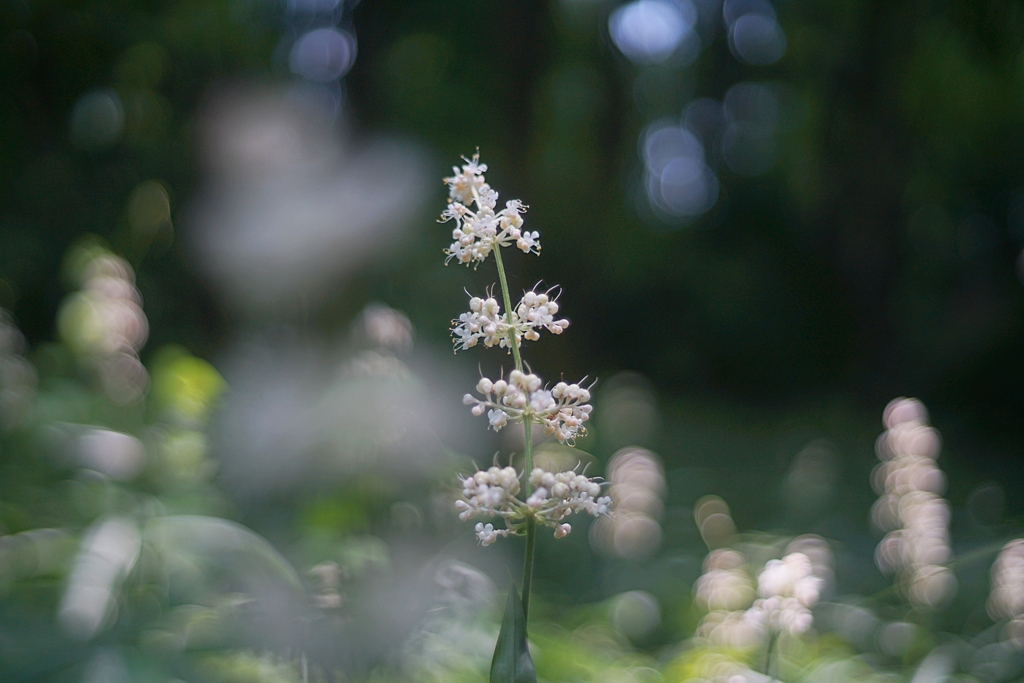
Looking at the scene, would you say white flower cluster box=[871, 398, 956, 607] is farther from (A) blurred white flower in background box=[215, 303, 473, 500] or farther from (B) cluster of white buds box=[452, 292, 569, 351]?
(B) cluster of white buds box=[452, 292, 569, 351]

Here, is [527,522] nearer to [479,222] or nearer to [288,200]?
[479,222]

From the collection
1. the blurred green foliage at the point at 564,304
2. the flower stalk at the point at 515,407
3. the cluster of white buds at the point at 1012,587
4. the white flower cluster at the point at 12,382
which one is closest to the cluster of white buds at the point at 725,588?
the blurred green foliage at the point at 564,304

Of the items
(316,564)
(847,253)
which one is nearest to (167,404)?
(316,564)

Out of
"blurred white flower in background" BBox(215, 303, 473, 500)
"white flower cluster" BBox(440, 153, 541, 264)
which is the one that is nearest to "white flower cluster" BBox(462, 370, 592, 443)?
"white flower cluster" BBox(440, 153, 541, 264)

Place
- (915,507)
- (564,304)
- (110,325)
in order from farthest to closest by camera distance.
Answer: (564,304) → (110,325) → (915,507)

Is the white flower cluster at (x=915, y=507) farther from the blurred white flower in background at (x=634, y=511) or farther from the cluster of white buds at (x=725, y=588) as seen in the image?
the blurred white flower in background at (x=634, y=511)

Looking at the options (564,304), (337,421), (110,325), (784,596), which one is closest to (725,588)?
(784,596)
